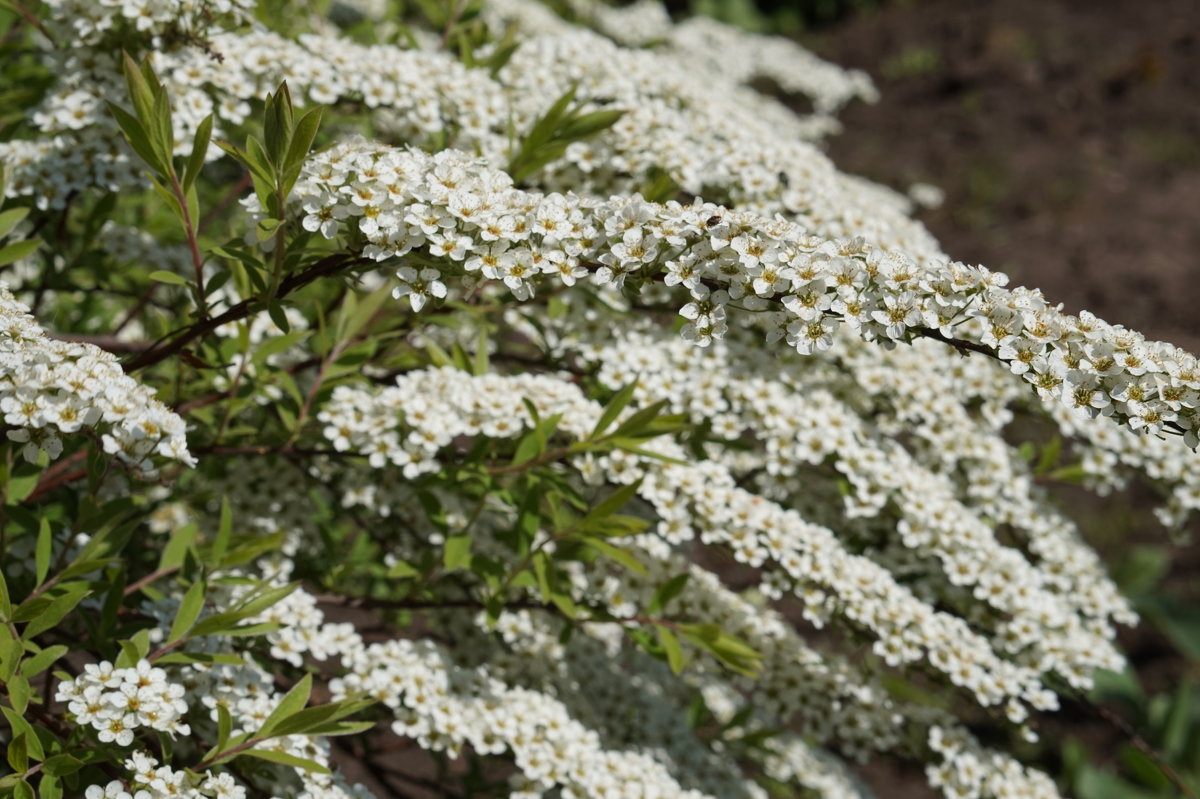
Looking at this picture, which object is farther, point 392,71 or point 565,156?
point 565,156

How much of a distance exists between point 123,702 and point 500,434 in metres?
0.96

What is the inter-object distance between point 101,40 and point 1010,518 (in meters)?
2.58

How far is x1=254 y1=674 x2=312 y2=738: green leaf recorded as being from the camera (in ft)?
6.77

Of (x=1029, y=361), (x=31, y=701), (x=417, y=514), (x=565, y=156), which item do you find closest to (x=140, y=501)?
(x=31, y=701)

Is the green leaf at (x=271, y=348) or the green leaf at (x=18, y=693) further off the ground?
the green leaf at (x=271, y=348)

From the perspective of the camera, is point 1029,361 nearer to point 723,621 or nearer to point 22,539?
point 723,621

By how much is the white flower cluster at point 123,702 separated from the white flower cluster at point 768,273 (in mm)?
828

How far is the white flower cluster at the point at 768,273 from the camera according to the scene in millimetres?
1789

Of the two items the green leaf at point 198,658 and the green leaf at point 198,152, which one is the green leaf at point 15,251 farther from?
the green leaf at point 198,658

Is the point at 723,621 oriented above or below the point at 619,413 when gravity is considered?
below

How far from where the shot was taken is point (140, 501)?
8.39ft

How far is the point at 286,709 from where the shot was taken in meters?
2.08

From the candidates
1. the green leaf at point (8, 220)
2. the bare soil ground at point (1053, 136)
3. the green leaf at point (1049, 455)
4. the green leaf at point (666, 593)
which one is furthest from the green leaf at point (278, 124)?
the bare soil ground at point (1053, 136)

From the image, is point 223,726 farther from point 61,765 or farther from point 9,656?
point 9,656
